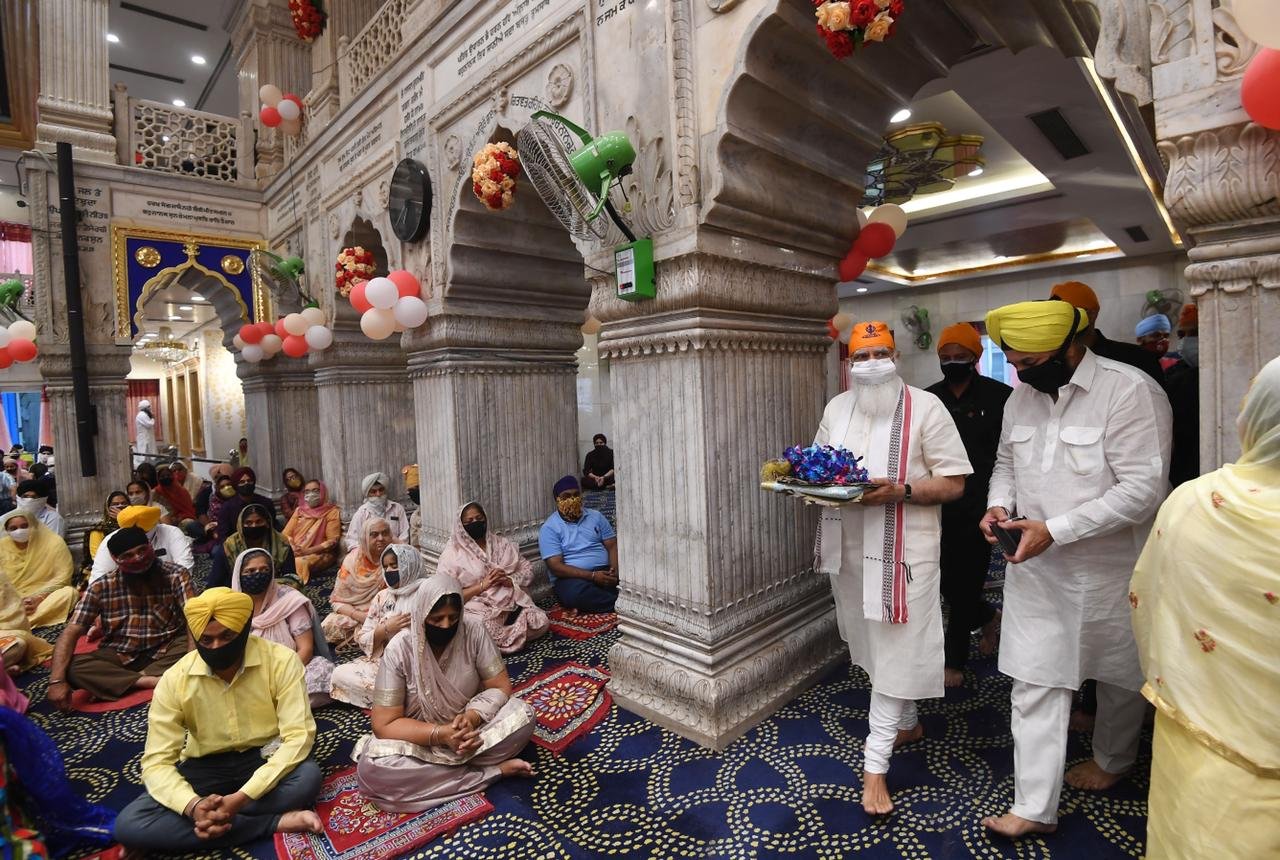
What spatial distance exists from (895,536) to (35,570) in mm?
6034

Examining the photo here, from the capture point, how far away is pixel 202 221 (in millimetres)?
7477

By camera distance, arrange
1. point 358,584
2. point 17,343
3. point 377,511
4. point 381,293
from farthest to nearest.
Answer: point 17,343 → point 377,511 → point 381,293 → point 358,584

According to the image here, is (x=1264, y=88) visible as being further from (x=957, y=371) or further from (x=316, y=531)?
(x=316, y=531)

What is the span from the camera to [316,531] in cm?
588

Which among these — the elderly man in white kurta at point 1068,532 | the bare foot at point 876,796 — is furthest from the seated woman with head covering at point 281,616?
the elderly man in white kurta at point 1068,532

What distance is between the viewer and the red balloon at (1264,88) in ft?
4.66

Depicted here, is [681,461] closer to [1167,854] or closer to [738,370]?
[738,370]

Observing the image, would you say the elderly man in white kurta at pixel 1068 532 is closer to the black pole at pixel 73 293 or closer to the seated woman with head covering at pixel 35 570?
the seated woman with head covering at pixel 35 570

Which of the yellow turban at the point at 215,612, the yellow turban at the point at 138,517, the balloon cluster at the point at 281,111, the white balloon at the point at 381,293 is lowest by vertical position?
the yellow turban at the point at 215,612

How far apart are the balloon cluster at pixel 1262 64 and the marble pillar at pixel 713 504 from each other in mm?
1705

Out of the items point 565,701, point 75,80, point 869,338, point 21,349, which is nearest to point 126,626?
point 565,701

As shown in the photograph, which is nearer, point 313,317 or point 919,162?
point 313,317

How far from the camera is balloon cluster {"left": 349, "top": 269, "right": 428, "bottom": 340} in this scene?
14.3 ft

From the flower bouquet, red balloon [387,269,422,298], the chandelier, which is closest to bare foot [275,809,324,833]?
the flower bouquet
